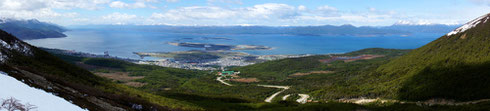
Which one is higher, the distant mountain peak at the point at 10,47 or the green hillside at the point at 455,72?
the distant mountain peak at the point at 10,47

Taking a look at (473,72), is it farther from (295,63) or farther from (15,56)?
(295,63)

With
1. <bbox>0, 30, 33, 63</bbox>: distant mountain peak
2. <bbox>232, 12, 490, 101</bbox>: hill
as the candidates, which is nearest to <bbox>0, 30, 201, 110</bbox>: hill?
<bbox>0, 30, 33, 63</bbox>: distant mountain peak

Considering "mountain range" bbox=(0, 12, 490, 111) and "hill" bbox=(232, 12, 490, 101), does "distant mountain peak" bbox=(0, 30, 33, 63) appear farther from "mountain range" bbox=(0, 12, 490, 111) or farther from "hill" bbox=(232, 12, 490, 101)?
"hill" bbox=(232, 12, 490, 101)

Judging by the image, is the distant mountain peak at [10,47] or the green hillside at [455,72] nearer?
the distant mountain peak at [10,47]

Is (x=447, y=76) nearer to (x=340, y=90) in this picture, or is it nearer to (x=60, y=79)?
(x=340, y=90)

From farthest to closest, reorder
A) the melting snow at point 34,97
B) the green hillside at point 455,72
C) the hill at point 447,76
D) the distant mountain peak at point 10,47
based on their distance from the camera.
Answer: the hill at point 447,76, the green hillside at point 455,72, the distant mountain peak at point 10,47, the melting snow at point 34,97

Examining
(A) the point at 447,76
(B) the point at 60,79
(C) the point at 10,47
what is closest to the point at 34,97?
(B) the point at 60,79

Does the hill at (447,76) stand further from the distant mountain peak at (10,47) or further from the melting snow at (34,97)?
the distant mountain peak at (10,47)

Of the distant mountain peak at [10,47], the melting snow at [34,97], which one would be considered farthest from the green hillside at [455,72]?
the distant mountain peak at [10,47]

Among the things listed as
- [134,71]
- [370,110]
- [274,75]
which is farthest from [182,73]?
[370,110]
